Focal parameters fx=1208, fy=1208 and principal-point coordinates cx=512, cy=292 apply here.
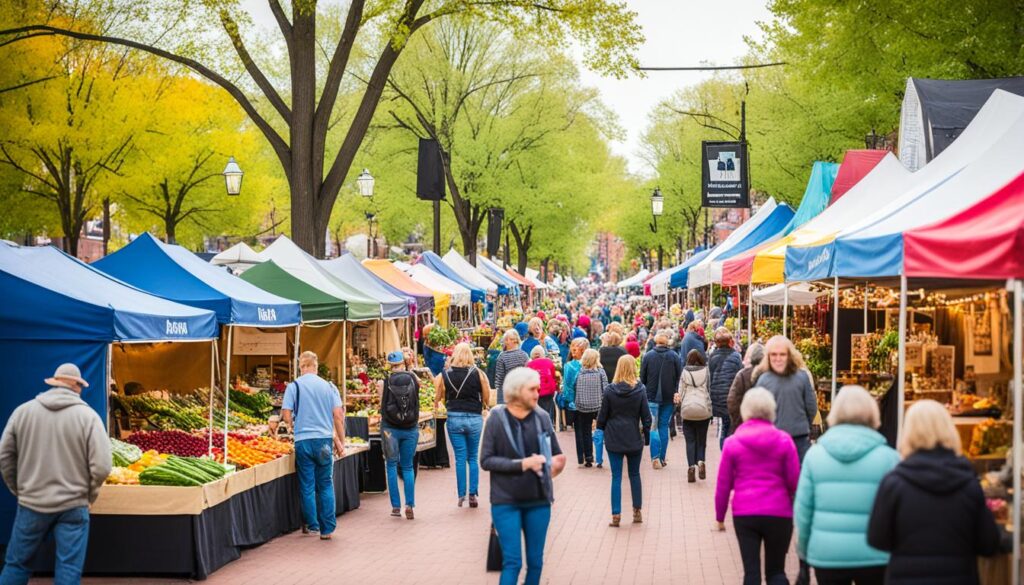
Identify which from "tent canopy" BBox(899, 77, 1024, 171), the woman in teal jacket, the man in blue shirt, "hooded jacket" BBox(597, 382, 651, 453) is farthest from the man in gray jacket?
"tent canopy" BBox(899, 77, 1024, 171)

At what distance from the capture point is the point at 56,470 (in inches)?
340

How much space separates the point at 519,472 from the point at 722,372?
23.9 ft

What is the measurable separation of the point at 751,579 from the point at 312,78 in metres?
15.0

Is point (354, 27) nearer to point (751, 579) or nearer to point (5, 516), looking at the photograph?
point (5, 516)

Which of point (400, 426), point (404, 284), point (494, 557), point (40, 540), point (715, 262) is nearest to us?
point (40, 540)

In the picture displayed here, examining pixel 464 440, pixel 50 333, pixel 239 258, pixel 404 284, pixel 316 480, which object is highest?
pixel 239 258

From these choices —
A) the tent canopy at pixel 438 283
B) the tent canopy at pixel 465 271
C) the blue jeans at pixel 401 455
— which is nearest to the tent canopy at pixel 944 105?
the blue jeans at pixel 401 455

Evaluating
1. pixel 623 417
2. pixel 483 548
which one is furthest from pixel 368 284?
pixel 483 548

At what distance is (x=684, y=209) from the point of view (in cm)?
5897

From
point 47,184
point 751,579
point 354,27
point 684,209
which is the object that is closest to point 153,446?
point 751,579

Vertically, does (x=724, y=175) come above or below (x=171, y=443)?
above

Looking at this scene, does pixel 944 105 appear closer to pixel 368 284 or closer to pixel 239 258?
pixel 368 284

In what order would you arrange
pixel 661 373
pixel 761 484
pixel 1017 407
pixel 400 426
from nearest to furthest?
pixel 1017 407 < pixel 761 484 < pixel 400 426 < pixel 661 373

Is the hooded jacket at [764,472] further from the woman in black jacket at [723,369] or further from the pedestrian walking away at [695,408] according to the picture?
the pedestrian walking away at [695,408]
